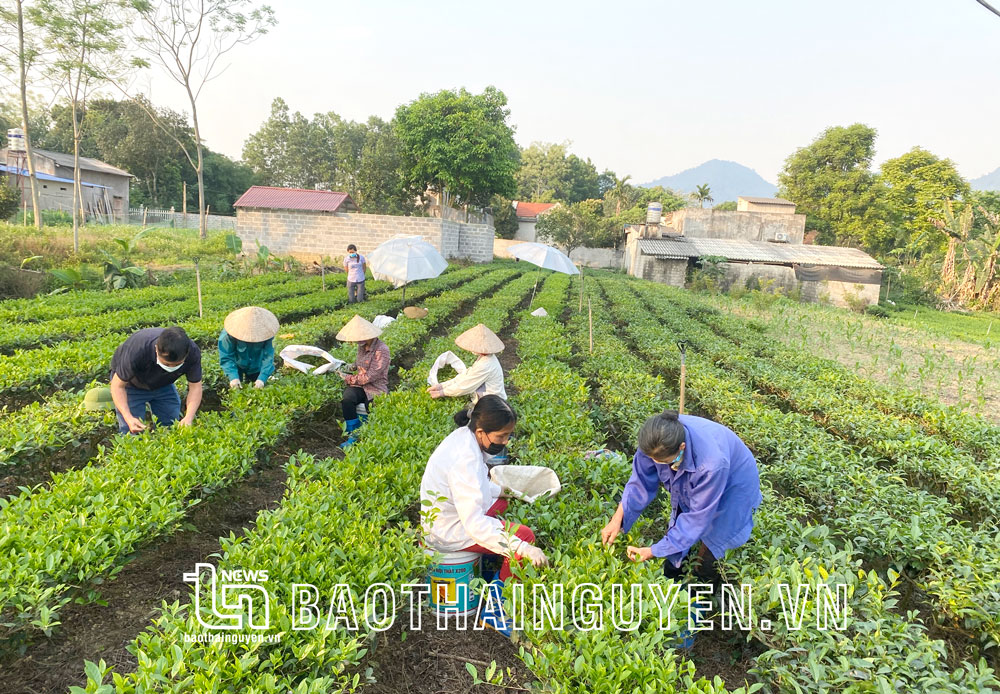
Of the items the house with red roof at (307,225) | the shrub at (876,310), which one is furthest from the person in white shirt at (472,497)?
the shrub at (876,310)

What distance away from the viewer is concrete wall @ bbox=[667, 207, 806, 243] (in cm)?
3406

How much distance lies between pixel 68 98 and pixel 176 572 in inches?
1082

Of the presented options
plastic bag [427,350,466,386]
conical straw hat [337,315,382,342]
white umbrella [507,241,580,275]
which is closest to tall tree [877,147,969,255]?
white umbrella [507,241,580,275]

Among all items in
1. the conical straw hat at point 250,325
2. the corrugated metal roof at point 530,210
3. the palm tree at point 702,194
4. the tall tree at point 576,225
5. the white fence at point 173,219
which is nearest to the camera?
the conical straw hat at point 250,325

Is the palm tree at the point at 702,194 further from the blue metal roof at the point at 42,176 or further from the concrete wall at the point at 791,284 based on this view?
the blue metal roof at the point at 42,176

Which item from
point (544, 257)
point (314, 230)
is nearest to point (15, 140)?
point (314, 230)

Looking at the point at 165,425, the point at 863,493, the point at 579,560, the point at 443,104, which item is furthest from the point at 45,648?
the point at 443,104

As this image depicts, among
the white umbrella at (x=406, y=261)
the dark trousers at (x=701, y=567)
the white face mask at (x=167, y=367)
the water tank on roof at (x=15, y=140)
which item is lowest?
the dark trousers at (x=701, y=567)

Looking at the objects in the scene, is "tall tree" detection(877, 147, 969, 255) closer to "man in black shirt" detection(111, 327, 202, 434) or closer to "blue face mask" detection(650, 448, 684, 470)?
"blue face mask" detection(650, 448, 684, 470)

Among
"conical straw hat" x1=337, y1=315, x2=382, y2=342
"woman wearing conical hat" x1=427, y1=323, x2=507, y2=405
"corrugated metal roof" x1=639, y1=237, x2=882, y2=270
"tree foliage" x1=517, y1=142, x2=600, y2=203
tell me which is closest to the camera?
"woman wearing conical hat" x1=427, y1=323, x2=507, y2=405

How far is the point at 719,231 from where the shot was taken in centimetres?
3466

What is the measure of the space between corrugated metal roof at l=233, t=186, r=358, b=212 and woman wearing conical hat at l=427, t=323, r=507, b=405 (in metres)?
21.1

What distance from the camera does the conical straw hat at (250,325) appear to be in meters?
5.76

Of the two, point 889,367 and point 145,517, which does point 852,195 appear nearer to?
point 889,367
